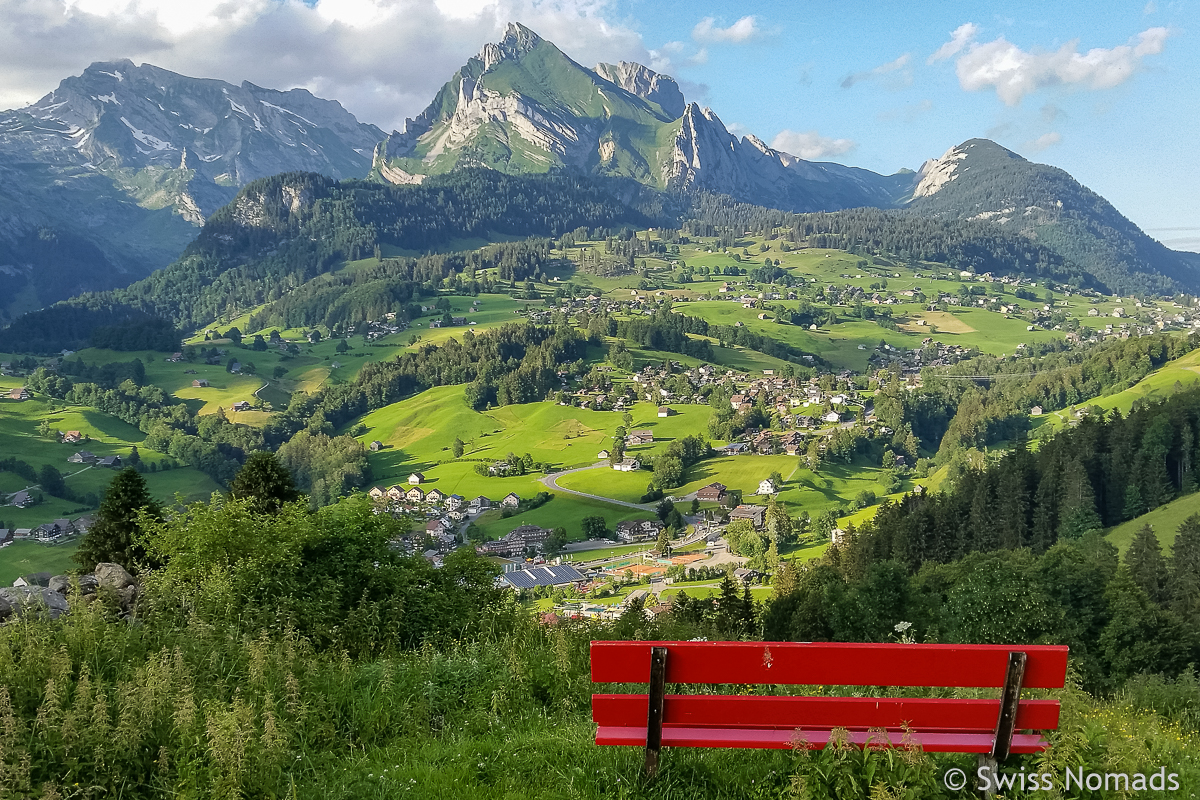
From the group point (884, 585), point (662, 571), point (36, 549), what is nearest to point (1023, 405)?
point (662, 571)

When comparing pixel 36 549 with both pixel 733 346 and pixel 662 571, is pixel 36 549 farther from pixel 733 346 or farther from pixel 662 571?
pixel 733 346

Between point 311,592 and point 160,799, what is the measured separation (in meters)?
5.88

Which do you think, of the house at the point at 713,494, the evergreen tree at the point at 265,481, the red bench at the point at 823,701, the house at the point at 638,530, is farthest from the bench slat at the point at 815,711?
the house at the point at 713,494

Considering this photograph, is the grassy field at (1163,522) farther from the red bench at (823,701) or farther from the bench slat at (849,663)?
the bench slat at (849,663)

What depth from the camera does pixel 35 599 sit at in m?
9.93

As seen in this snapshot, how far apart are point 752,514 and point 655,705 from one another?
308 feet

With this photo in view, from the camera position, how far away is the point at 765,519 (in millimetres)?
94438

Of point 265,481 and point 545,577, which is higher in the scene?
point 265,481

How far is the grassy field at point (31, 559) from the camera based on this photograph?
7552 centimetres

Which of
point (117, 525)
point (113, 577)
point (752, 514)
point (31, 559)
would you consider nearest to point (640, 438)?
point (752, 514)

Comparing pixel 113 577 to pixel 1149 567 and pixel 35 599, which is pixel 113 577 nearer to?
pixel 35 599

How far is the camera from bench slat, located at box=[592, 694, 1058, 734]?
550 centimetres

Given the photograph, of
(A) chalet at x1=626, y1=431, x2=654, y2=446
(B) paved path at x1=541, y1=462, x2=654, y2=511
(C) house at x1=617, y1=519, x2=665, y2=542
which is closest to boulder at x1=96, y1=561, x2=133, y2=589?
(C) house at x1=617, y1=519, x2=665, y2=542

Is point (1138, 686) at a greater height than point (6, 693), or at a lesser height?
lesser
